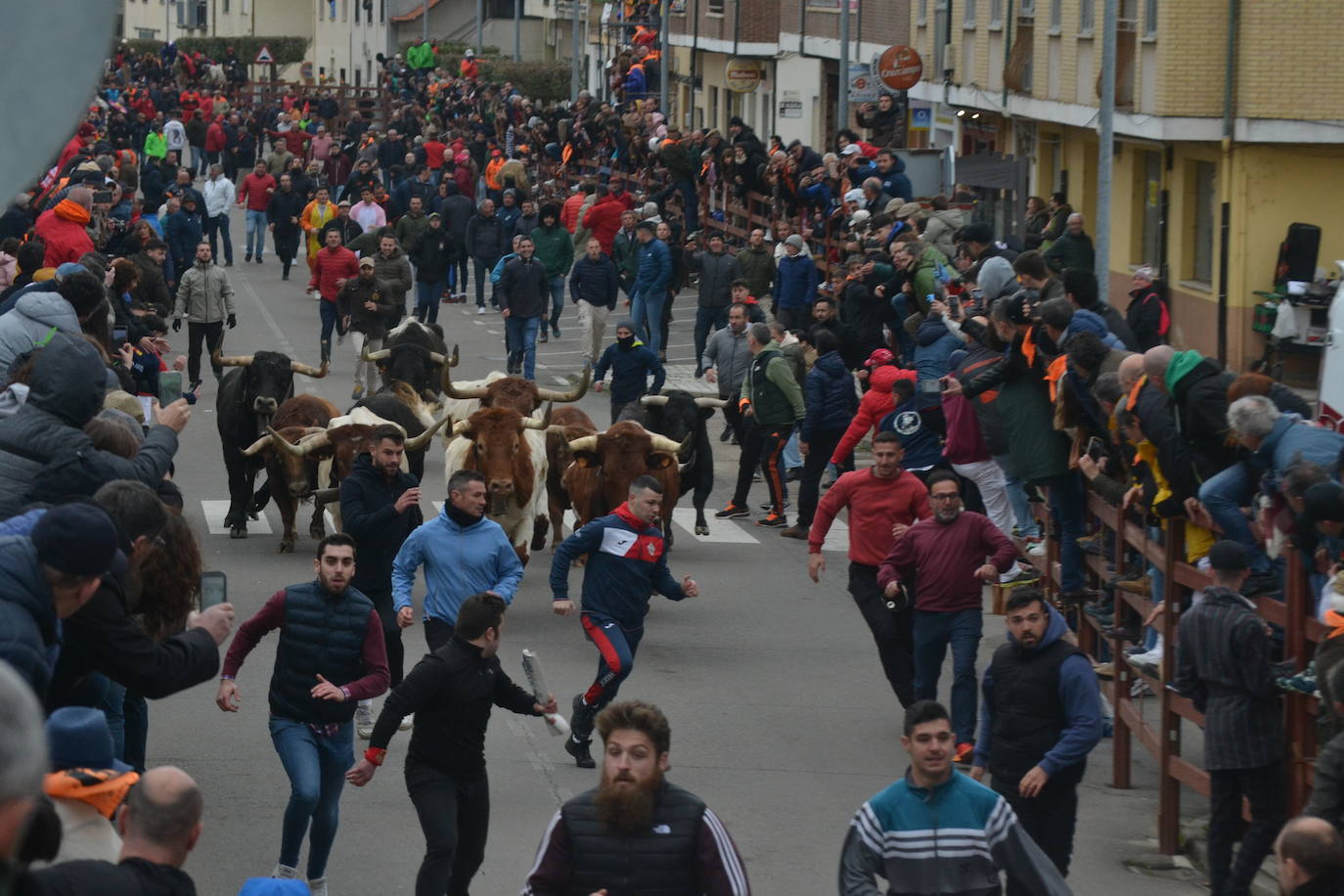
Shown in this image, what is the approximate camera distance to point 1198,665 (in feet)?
29.8

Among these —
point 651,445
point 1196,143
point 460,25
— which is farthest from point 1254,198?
point 460,25

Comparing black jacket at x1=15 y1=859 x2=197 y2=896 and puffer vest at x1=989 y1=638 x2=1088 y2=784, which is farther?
puffer vest at x1=989 y1=638 x2=1088 y2=784

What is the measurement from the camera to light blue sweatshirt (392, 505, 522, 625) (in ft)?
36.4

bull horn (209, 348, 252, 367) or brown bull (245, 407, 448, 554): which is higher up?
bull horn (209, 348, 252, 367)

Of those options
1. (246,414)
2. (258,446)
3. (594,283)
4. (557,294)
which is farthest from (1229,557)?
(557,294)

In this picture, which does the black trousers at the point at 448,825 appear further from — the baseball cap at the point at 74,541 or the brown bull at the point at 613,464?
the brown bull at the point at 613,464

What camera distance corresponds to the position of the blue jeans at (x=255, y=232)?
39688 millimetres

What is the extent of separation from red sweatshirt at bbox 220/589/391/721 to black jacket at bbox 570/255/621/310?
1797 cm

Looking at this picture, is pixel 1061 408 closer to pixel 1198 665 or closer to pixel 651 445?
pixel 1198 665

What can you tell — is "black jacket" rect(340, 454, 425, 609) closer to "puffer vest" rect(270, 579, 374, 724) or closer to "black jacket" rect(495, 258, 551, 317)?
"puffer vest" rect(270, 579, 374, 724)

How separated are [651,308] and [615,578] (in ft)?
54.3

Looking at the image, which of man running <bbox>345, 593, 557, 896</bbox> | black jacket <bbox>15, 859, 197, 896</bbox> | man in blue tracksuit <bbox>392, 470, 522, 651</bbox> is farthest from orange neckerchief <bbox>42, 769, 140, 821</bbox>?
man in blue tracksuit <bbox>392, 470, 522, 651</bbox>

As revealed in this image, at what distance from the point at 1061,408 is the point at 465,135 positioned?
39.8m

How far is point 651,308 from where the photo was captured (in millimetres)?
28109
